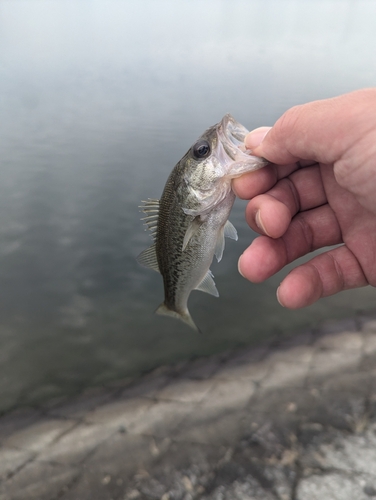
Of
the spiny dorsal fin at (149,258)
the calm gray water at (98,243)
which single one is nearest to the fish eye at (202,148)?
the spiny dorsal fin at (149,258)

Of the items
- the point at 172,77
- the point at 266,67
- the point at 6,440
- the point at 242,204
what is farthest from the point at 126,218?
the point at 266,67

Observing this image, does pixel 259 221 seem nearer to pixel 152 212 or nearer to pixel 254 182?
pixel 254 182

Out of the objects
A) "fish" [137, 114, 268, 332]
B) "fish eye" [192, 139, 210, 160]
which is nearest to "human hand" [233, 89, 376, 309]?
"fish" [137, 114, 268, 332]

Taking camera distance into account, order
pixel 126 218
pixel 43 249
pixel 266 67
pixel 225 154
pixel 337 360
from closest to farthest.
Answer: pixel 225 154 < pixel 337 360 < pixel 43 249 < pixel 126 218 < pixel 266 67

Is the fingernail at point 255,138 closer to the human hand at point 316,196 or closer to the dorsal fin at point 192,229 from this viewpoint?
the human hand at point 316,196

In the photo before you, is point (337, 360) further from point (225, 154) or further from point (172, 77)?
point (172, 77)

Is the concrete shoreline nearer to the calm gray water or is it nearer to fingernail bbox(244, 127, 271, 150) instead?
the calm gray water

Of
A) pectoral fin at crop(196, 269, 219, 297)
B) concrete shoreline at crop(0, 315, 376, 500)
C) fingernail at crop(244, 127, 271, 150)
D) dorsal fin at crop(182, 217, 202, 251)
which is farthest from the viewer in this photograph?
pectoral fin at crop(196, 269, 219, 297)
